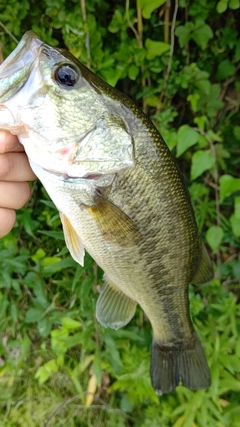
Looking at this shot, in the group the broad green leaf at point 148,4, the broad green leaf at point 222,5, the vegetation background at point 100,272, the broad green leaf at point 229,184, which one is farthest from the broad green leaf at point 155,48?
the broad green leaf at point 229,184

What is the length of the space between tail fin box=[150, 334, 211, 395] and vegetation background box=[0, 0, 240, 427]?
0.44 ft

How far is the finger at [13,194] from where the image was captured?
1026 mm

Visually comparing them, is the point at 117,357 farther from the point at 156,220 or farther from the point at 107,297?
the point at 156,220

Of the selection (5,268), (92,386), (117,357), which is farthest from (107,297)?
(92,386)

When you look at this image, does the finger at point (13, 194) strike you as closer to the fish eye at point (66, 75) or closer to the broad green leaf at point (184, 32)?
the fish eye at point (66, 75)

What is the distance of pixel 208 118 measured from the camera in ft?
5.89

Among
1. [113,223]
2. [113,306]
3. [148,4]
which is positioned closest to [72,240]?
[113,223]

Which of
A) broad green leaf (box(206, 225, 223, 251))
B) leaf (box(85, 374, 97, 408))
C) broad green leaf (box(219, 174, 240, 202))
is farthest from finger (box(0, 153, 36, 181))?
Answer: leaf (box(85, 374, 97, 408))

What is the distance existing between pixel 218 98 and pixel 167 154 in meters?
0.97

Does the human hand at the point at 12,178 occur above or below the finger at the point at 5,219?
above

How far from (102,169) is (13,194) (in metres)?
0.28

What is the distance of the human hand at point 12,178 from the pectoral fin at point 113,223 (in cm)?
22

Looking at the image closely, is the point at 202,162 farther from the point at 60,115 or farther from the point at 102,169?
the point at 60,115

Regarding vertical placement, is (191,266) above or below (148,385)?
above
